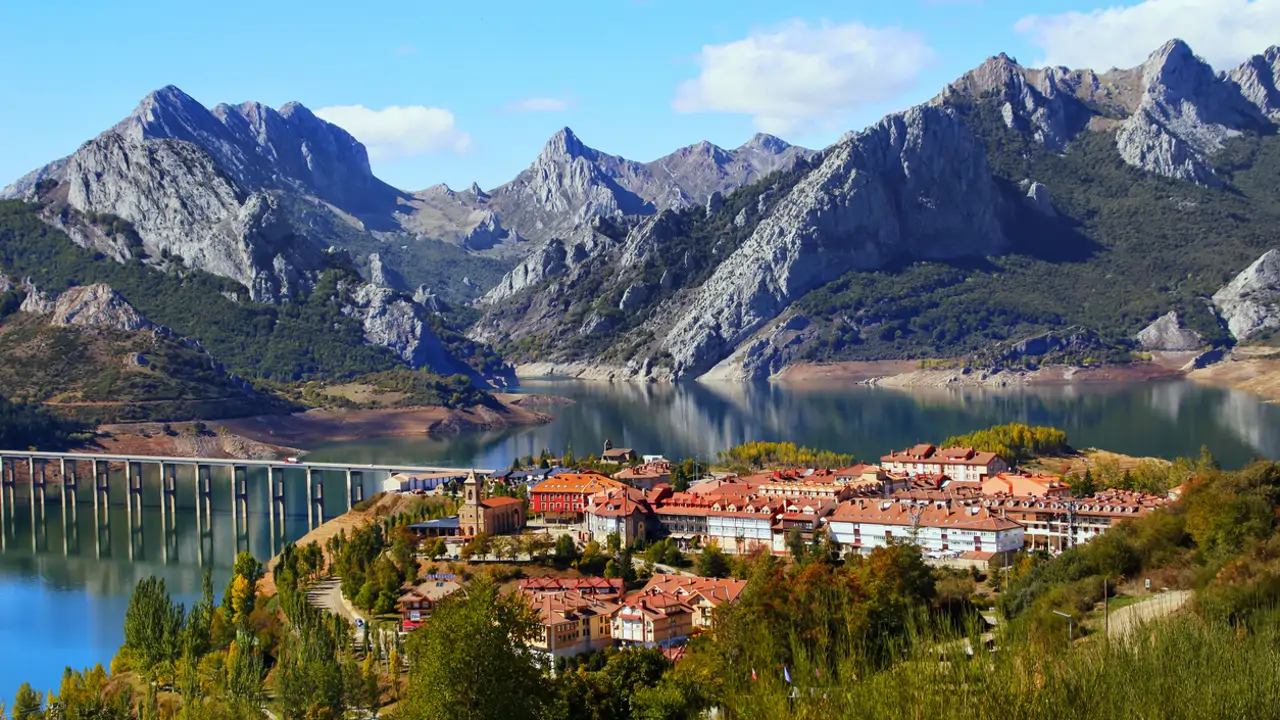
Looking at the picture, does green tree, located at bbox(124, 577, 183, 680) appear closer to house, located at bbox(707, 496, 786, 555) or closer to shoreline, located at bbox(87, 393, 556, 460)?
house, located at bbox(707, 496, 786, 555)

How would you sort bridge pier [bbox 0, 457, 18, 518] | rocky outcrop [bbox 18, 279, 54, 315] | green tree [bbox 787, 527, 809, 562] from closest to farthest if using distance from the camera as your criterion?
green tree [bbox 787, 527, 809, 562] < bridge pier [bbox 0, 457, 18, 518] < rocky outcrop [bbox 18, 279, 54, 315]

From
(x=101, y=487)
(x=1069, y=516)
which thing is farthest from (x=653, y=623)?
(x=101, y=487)

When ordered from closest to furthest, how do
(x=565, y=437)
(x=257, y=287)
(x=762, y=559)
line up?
(x=762, y=559) → (x=565, y=437) → (x=257, y=287)

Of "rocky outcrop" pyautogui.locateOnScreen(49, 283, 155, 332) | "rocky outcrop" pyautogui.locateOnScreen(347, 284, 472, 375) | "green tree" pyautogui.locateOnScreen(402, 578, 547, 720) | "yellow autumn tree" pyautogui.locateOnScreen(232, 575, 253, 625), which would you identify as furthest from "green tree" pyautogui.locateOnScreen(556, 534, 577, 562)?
"rocky outcrop" pyautogui.locateOnScreen(347, 284, 472, 375)

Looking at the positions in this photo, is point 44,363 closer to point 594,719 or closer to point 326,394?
point 326,394

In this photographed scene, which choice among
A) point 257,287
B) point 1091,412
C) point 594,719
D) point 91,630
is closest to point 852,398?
point 1091,412

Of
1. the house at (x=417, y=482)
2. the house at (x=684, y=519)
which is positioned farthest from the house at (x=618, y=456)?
the house at (x=684, y=519)

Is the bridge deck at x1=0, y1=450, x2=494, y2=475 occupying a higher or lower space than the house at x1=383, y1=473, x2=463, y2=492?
higher

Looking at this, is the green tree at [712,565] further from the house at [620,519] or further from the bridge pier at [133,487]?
the bridge pier at [133,487]
